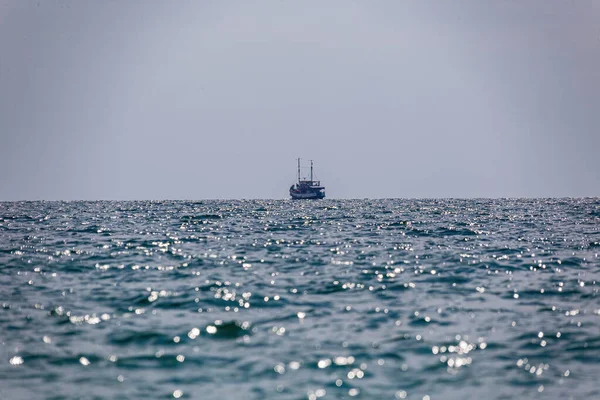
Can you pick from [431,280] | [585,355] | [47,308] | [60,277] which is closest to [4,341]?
[47,308]

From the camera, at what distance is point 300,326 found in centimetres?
1589

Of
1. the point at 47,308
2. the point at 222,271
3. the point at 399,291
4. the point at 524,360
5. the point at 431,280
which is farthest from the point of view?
the point at 222,271

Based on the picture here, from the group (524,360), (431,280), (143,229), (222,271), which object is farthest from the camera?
(143,229)

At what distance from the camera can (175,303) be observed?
18.6m

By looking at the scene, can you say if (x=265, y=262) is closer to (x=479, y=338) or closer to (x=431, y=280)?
(x=431, y=280)

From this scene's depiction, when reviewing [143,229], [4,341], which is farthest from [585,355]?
[143,229]

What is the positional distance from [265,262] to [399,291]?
8.56 meters

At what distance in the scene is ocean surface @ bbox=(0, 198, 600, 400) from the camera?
11.9 m

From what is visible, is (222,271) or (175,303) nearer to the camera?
(175,303)

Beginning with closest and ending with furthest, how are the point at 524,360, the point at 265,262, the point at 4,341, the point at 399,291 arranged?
the point at 524,360 < the point at 4,341 < the point at 399,291 < the point at 265,262

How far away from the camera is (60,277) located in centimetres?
2408

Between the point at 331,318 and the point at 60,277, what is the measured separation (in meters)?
11.7

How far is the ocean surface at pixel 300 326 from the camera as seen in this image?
11875 mm

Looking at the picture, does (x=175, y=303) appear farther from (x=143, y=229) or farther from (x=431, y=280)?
(x=143, y=229)
